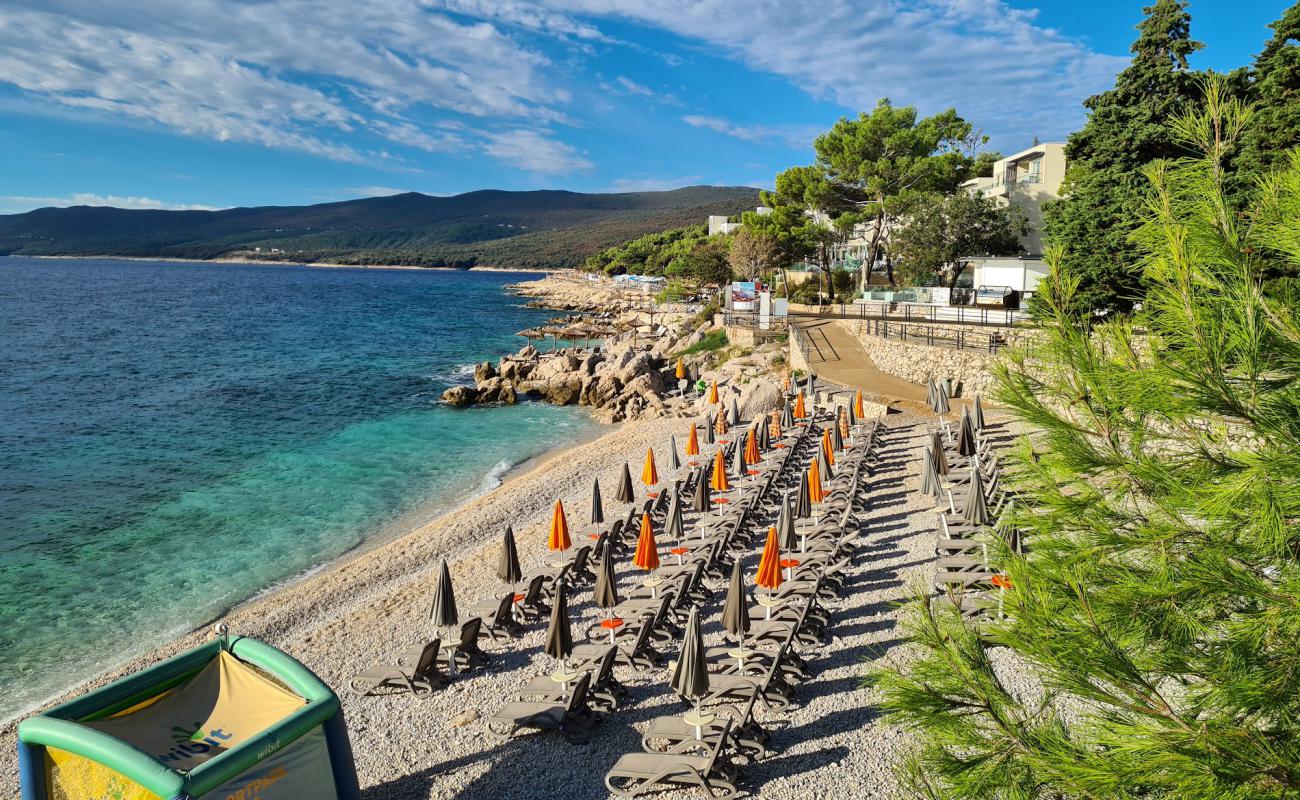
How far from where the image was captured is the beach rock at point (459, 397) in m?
34.9

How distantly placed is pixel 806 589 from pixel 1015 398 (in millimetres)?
7985

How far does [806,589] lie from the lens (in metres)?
11.0

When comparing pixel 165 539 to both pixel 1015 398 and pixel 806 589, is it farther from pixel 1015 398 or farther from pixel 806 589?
pixel 1015 398

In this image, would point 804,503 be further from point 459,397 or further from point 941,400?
point 459,397

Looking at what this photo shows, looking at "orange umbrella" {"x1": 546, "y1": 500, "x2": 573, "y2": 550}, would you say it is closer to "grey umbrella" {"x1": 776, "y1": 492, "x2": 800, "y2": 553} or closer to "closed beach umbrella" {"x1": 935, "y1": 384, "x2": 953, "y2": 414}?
"grey umbrella" {"x1": 776, "y1": 492, "x2": 800, "y2": 553}

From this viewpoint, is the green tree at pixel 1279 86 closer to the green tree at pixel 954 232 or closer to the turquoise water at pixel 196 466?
the green tree at pixel 954 232

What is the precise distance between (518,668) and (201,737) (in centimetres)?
424

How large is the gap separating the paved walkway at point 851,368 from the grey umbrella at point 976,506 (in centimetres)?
1010

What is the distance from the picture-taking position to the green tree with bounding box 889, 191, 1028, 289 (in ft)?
109

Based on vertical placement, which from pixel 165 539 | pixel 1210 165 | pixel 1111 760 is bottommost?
pixel 165 539

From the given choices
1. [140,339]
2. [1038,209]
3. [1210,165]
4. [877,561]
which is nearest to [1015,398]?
[1210,165]

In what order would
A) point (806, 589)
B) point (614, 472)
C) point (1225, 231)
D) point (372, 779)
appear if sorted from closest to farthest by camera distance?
point (1225, 231) → point (372, 779) → point (806, 589) → point (614, 472)

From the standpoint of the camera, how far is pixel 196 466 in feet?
83.5

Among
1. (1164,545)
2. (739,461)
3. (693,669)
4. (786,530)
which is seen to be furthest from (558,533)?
(1164,545)
